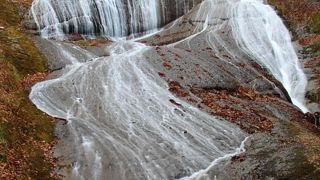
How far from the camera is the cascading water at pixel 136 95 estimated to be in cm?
1406

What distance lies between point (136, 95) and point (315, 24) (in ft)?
53.4

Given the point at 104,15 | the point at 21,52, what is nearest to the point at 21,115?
the point at 21,52

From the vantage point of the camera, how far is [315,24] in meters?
29.0

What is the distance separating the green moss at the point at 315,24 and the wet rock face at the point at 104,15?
8318 mm

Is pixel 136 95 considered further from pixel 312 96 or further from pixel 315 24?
pixel 315 24

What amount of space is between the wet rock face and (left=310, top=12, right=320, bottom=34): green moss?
27.3ft

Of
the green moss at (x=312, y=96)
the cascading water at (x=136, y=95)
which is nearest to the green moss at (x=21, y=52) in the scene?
the cascading water at (x=136, y=95)

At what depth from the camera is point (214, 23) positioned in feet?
94.9

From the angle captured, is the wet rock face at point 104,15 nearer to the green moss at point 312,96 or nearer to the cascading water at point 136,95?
the cascading water at point 136,95

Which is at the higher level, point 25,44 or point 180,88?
point 25,44

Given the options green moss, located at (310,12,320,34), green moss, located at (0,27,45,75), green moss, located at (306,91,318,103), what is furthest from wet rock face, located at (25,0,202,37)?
green moss, located at (306,91,318,103)

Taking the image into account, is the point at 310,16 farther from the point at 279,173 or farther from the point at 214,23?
the point at 279,173

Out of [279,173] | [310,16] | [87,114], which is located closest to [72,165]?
[87,114]

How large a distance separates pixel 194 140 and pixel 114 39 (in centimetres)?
1525
